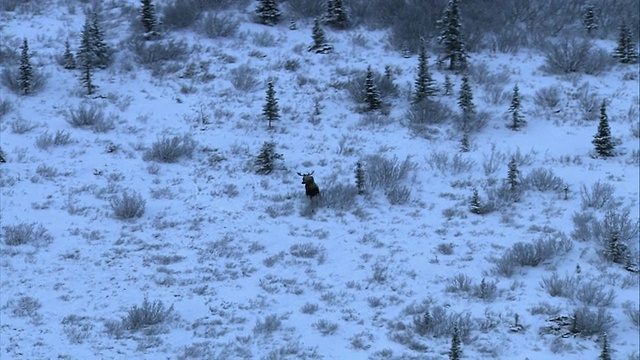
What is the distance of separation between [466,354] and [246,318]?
3.29 metres

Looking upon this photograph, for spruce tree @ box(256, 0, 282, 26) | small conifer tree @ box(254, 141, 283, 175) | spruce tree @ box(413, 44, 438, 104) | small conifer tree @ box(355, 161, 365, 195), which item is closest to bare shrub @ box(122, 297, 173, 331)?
small conifer tree @ box(254, 141, 283, 175)

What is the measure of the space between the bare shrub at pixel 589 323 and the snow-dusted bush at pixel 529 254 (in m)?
1.65

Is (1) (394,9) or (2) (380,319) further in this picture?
(1) (394,9)

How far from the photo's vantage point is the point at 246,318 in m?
9.78

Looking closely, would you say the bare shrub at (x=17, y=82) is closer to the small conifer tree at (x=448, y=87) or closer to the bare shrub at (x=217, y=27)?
the bare shrub at (x=217, y=27)

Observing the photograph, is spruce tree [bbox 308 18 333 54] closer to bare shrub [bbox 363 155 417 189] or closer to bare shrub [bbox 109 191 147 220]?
bare shrub [bbox 363 155 417 189]

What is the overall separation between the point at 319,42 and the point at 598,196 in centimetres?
976

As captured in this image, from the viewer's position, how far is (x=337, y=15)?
2062 cm

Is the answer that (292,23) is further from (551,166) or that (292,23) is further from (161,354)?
(161,354)

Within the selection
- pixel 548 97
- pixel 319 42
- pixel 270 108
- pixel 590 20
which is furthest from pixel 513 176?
pixel 590 20

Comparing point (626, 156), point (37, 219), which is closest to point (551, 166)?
point (626, 156)

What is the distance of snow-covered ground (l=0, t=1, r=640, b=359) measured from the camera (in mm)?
9430

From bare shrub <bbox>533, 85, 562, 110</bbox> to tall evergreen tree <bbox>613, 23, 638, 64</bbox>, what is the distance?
2914mm

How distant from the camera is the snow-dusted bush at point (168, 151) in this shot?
1453 cm
